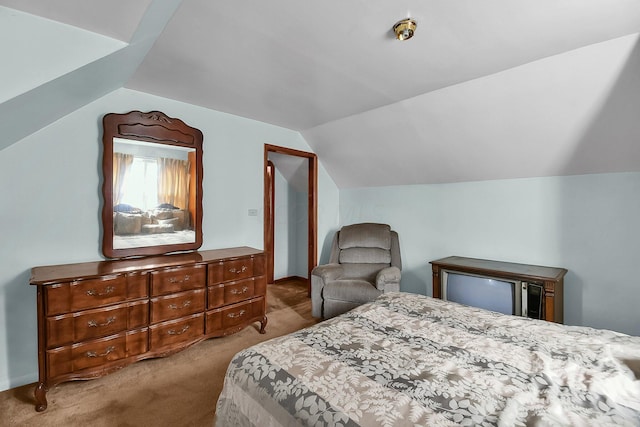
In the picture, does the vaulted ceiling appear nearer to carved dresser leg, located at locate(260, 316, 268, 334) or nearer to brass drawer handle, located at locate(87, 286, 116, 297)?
brass drawer handle, located at locate(87, 286, 116, 297)

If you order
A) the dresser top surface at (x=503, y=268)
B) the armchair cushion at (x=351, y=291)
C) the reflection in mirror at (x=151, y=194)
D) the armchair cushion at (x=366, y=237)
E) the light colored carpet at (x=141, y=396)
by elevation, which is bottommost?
the light colored carpet at (x=141, y=396)

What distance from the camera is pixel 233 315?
277 cm

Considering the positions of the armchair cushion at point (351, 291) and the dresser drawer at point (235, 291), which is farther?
the armchair cushion at point (351, 291)

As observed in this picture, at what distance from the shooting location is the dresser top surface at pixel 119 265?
1925 millimetres

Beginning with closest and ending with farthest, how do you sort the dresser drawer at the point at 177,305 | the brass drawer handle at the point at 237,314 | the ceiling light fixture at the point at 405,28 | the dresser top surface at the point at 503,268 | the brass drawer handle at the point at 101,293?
the ceiling light fixture at the point at 405,28 < the brass drawer handle at the point at 101,293 < the dresser drawer at the point at 177,305 < the dresser top surface at the point at 503,268 < the brass drawer handle at the point at 237,314

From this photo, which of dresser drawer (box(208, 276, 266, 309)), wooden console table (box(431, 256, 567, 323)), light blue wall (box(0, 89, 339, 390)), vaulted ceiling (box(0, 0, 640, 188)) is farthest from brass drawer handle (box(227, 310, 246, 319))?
vaulted ceiling (box(0, 0, 640, 188))

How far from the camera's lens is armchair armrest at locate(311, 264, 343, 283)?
322cm

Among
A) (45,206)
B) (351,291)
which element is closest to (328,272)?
(351,291)

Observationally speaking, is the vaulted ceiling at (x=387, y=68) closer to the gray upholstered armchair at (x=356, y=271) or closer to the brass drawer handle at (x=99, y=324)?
the gray upholstered armchair at (x=356, y=271)

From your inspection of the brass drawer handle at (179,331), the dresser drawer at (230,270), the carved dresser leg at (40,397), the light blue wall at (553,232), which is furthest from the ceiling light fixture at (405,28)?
the carved dresser leg at (40,397)

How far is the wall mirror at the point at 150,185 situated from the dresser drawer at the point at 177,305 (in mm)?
573

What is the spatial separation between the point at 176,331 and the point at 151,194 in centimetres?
127

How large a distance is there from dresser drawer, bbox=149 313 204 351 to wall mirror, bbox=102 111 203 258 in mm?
716

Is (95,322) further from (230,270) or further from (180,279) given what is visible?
(230,270)
